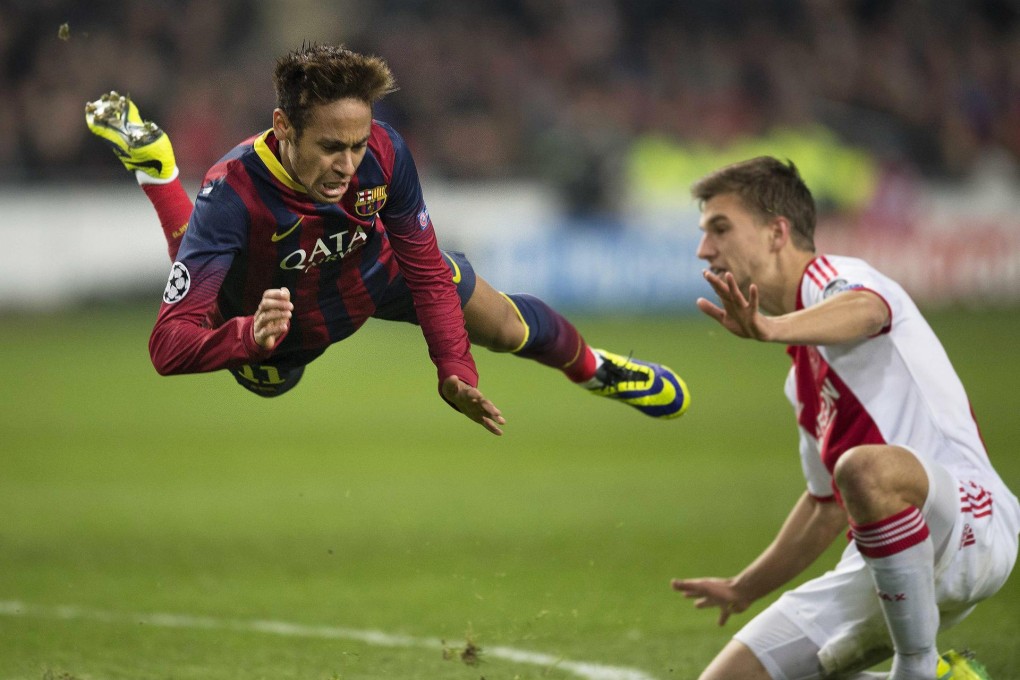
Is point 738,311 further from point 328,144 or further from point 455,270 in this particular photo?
point 455,270

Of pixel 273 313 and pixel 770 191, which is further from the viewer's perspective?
pixel 770 191

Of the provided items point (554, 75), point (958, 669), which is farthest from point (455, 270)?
point (554, 75)

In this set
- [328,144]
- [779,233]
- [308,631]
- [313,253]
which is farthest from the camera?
[308,631]

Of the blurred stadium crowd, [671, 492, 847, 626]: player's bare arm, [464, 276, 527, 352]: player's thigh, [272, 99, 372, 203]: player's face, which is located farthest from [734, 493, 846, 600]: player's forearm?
the blurred stadium crowd

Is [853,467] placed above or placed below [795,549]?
above

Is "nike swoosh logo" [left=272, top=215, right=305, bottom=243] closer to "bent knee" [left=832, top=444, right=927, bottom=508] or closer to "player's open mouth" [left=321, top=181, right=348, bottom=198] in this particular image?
"player's open mouth" [left=321, top=181, right=348, bottom=198]

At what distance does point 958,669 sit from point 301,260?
2779 millimetres

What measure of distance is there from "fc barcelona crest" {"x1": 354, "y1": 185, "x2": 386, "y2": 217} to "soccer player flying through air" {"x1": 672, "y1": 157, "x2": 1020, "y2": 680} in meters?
1.21

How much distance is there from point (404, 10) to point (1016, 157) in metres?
9.94

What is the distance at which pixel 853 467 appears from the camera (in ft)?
13.0

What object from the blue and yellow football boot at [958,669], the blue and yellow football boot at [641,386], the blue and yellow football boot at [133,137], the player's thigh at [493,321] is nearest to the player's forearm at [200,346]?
the player's thigh at [493,321]

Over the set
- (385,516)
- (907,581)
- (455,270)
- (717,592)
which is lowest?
(385,516)

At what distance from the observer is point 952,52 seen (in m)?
22.7

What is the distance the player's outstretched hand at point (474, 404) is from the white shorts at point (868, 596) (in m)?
1.13
